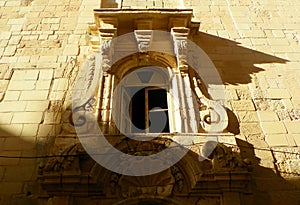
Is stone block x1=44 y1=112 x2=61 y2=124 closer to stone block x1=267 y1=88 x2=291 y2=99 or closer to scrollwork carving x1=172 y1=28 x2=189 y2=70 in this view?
scrollwork carving x1=172 y1=28 x2=189 y2=70

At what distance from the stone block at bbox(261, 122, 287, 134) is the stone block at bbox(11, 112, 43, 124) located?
3245 mm

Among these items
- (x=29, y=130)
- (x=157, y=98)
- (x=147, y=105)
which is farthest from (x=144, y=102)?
(x=29, y=130)

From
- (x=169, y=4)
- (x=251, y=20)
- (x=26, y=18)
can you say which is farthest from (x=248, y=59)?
(x=26, y=18)

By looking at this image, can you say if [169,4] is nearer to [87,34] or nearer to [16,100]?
[87,34]

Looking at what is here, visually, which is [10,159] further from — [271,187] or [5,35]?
[271,187]

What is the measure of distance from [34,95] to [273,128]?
3618mm

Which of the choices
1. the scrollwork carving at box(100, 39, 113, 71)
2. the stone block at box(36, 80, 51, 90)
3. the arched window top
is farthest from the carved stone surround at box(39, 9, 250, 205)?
the arched window top

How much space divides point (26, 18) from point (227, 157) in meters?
4.79

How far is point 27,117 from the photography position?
502 centimetres

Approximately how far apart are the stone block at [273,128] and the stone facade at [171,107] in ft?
0.05

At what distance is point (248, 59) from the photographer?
5891 mm

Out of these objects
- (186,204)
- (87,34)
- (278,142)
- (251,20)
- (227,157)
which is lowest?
(186,204)

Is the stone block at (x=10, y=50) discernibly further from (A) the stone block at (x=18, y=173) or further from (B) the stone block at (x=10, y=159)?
(A) the stone block at (x=18, y=173)

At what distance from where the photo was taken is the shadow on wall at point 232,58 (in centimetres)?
561
